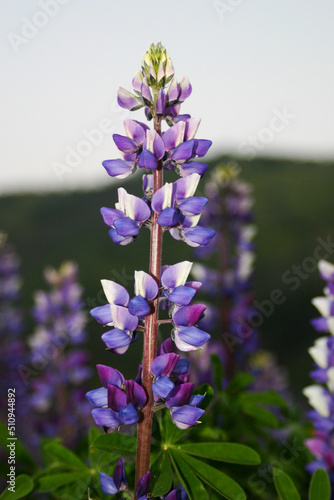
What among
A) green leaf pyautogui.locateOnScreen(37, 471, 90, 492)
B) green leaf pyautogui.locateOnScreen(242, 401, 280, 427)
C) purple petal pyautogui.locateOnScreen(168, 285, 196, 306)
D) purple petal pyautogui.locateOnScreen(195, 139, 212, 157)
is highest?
purple petal pyautogui.locateOnScreen(195, 139, 212, 157)

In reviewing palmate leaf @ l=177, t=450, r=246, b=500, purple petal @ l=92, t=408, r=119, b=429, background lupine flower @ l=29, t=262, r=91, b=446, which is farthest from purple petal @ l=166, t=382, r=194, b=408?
background lupine flower @ l=29, t=262, r=91, b=446

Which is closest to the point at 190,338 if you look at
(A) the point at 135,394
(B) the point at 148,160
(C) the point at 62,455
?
(A) the point at 135,394

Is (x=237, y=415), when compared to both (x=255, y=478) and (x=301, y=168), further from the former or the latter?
(x=301, y=168)

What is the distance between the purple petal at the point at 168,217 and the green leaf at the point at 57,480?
2.20ft

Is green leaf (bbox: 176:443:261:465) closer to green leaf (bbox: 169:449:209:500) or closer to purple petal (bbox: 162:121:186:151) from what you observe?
green leaf (bbox: 169:449:209:500)

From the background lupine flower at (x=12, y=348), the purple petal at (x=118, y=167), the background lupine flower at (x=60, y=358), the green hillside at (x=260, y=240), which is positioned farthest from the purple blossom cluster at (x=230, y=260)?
the green hillside at (x=260, y=240)

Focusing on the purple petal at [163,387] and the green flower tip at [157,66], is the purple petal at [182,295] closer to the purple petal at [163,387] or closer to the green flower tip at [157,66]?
the purple petal at [163,387]

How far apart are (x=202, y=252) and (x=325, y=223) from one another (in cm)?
577

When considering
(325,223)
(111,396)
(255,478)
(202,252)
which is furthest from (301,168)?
Result: (111,396)

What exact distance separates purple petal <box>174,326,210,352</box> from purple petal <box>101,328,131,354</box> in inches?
3.9

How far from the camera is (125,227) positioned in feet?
→ 3.30

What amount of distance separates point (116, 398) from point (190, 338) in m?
0.18

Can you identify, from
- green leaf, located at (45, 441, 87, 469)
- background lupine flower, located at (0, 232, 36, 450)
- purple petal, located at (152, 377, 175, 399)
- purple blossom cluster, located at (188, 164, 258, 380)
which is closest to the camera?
purple petal, located at (152, 377, 175, 399)

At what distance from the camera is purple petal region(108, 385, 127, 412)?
954mm
